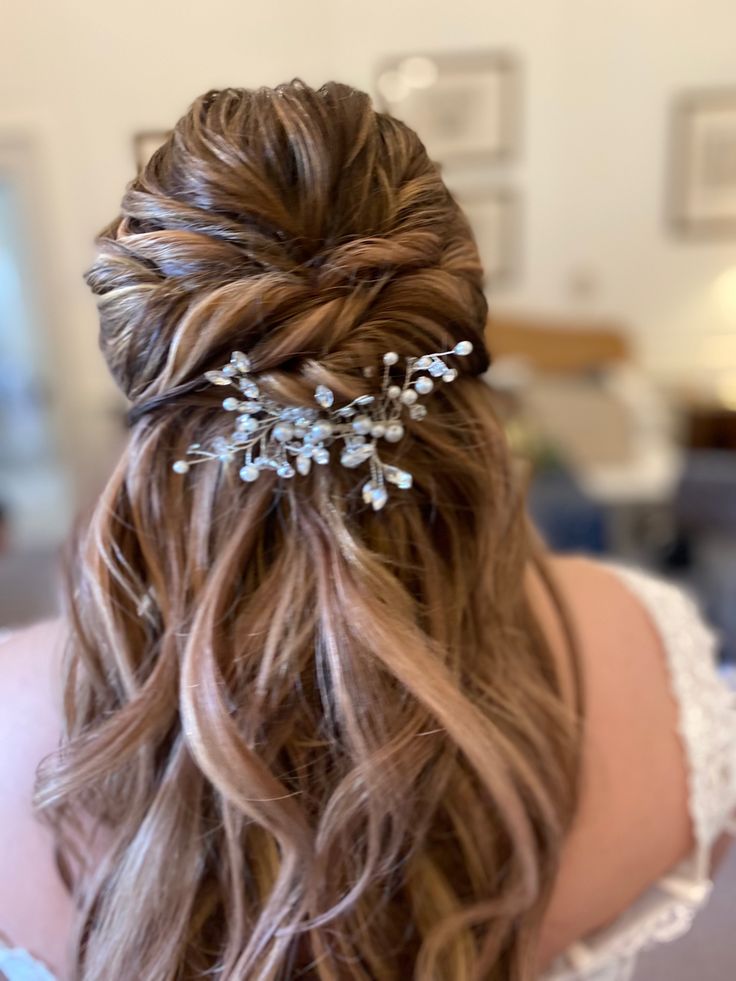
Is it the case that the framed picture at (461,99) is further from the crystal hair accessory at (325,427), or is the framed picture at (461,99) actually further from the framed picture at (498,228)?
the crystal hair accessory at (325,427)

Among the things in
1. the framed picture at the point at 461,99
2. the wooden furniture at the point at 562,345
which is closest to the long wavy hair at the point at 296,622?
the framed picture at the point at 461,99

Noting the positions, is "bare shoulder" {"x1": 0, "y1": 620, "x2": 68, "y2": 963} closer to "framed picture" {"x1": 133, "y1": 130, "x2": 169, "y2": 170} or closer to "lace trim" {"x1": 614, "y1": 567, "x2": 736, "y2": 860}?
"framed picture" {"x1": 133, "y1": 130, "x2": 169, "y2": 170}

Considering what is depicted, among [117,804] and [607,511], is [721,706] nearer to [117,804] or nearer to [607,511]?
[117,804]

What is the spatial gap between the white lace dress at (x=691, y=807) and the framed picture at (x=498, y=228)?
7.76 ft

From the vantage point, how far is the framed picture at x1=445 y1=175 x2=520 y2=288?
279 centimetres

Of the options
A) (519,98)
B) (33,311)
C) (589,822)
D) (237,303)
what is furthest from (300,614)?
(519,98)

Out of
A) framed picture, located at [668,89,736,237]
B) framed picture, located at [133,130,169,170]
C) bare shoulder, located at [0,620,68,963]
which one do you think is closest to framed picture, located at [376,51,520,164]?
framed picture, located at [133,130,169,170]

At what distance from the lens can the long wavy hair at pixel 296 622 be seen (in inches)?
14.7

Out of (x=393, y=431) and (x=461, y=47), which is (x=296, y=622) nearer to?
(x=393, y=431)

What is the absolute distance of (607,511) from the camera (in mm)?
2209

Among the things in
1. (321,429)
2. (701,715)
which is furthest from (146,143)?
(701,715)

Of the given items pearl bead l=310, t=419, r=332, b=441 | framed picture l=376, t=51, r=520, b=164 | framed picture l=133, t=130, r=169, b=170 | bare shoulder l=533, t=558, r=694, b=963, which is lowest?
bare shoulder l=533, t=558, r=694, b=963

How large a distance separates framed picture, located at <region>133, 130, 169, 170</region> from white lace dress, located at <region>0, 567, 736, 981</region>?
511 millimetres

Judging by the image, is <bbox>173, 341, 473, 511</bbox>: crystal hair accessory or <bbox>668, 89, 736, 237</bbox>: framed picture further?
<bbox>668, 89, 736, 237</bbox>: framed picture
